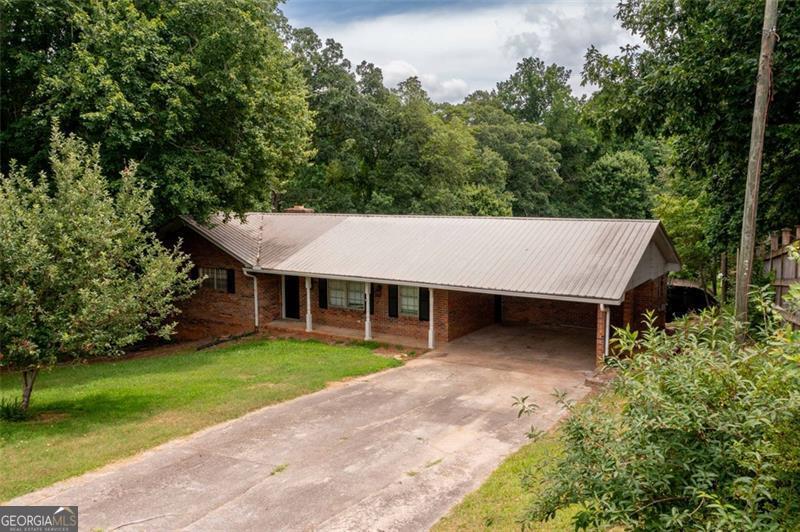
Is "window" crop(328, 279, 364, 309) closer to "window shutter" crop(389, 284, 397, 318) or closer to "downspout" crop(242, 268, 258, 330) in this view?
"window shutter" crop(389, 284, 397, 318)

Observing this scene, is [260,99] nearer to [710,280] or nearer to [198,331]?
[198,331]

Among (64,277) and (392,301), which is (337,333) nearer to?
(392,301)

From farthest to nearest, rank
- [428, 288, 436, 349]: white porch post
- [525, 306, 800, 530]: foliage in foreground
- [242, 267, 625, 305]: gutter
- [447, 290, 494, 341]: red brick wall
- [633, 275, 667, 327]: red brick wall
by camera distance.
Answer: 1. [633, 275, 667, 327]: red brick wall
2. [447, 290, 494, 341]: red brick wall
3. [428, 288, 436, 349]: white porch post
4. [242, 267, 625, 305]: gutter
5. [525, 306, 800, 530]: foliage in foreground

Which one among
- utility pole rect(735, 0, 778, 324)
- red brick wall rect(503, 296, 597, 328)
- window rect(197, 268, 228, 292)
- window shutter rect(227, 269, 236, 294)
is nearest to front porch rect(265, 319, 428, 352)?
window shutter rect(227, 269, 236, 294)

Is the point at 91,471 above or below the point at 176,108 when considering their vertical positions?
below

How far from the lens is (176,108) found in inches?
691

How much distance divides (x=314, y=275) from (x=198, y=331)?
21.6 feet

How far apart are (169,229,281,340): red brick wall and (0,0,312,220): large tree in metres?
2.96

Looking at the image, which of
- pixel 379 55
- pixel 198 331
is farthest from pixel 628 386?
pixel 379 55

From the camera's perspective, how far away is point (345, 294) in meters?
21.0

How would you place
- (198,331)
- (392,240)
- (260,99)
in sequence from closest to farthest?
1. (260,99)
2. (392,240)
3. (198,331)

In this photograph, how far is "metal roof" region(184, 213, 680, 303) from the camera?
16.3 m

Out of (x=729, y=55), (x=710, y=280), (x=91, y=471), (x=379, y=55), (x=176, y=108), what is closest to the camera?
(x=91, y=471)

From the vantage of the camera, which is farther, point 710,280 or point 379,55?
point 379,55
